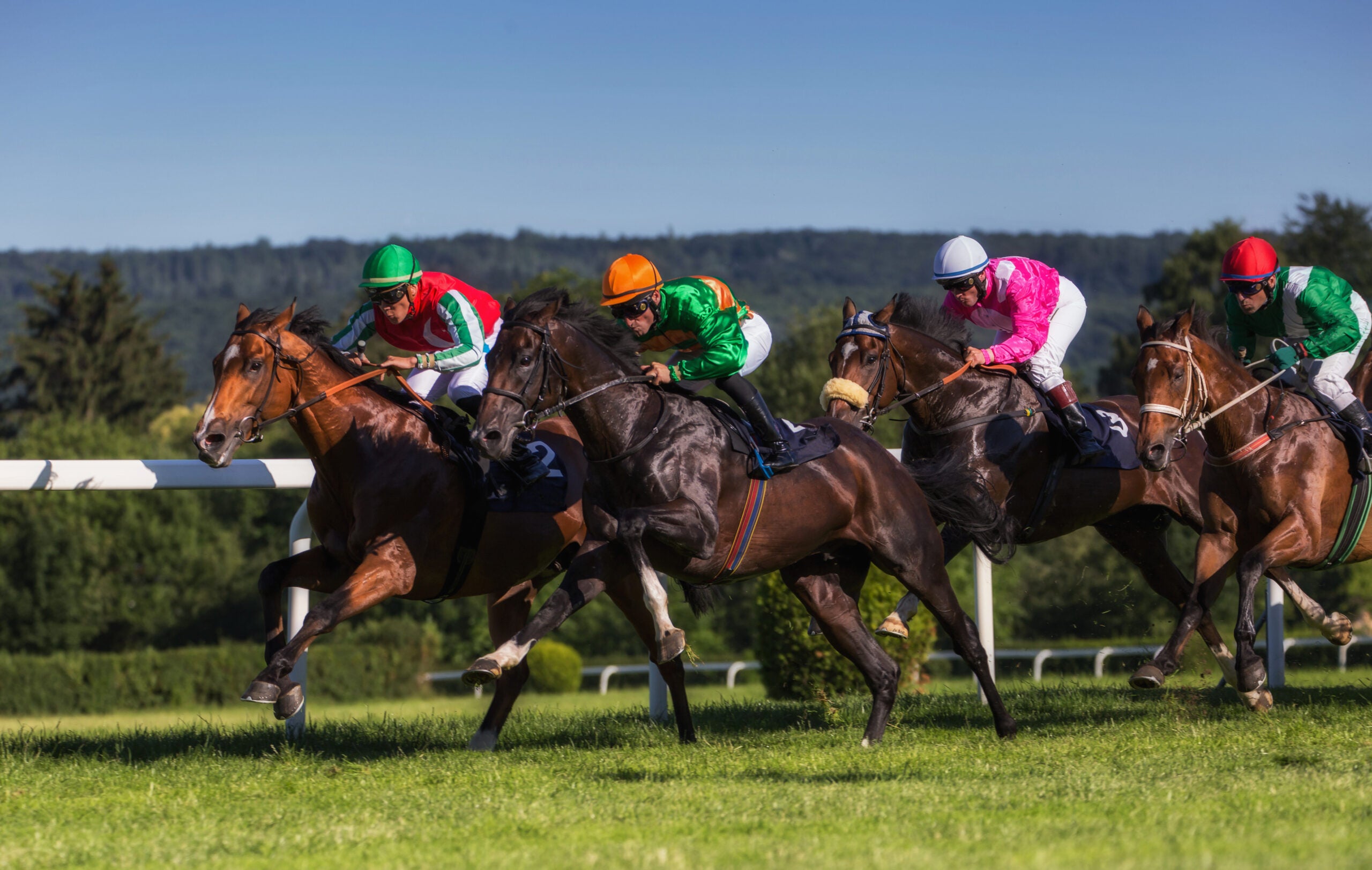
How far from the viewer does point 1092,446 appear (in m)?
7.18

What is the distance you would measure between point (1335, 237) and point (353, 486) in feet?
134

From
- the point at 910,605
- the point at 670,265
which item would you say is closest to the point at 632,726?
the point at 910,605

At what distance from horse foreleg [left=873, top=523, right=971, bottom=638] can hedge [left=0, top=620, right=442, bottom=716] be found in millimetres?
23945

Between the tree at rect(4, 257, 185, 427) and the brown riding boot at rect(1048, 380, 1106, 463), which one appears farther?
the tree at rect(4, 257, 185, 427)

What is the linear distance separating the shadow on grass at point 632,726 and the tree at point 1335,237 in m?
35.9

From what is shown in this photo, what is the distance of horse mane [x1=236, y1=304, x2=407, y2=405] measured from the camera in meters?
6.23

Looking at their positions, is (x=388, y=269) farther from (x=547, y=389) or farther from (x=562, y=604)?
(x=562, y=604)

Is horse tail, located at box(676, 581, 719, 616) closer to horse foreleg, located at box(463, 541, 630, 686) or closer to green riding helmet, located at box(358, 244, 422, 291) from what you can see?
horse foreleg, located at box(463, 541, 630, 686)

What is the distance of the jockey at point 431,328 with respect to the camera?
6.36 meters

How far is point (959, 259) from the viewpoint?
719cm

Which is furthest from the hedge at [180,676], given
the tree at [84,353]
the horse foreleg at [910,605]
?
the horse foreleg at [910,605]

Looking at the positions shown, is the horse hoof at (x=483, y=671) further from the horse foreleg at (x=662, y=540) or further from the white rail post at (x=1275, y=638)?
the white rail post at (x=1275, y=638)

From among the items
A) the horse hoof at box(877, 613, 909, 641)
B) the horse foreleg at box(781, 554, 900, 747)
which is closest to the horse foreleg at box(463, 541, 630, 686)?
the horse foreleg at box(781, 554, 900, 747)

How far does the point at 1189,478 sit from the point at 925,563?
84.4 inches
